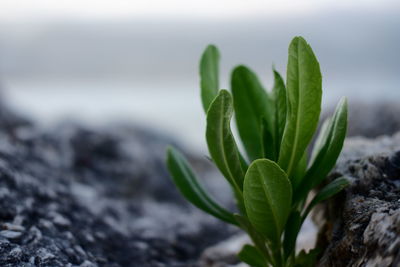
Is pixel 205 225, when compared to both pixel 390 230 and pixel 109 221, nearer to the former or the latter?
pixel 109 221

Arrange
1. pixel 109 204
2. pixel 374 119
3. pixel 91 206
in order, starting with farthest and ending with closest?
1. pixel 374 119
2. pixel 109 204
3. pixel 91 206

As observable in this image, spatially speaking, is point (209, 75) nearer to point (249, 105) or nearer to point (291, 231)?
point (249, 105)

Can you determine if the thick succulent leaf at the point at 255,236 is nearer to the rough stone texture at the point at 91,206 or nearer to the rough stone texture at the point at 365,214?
the rough stone texture at the point at 365,214

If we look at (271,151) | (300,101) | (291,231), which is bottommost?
(291,231)

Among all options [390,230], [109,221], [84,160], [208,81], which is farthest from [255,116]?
[84,160]

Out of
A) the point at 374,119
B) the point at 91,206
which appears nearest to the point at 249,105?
the point at 91,206

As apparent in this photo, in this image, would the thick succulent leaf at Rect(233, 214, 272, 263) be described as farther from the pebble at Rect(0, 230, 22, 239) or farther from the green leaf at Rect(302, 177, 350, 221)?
the pebble at Rect(0, 230, 22, 239)
